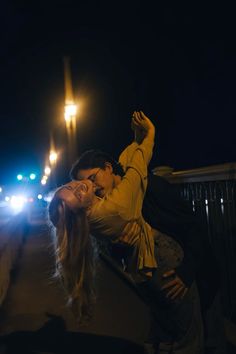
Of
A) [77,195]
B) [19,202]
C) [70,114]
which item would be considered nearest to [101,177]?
[77,195]

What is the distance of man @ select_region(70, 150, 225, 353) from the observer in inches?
104

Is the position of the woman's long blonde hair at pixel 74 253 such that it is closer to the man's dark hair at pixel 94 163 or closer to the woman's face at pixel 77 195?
the woman's face at pixel 77 195

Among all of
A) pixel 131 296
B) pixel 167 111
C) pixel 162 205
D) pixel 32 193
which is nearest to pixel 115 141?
pixel 167 111

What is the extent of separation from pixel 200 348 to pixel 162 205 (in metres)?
0.88

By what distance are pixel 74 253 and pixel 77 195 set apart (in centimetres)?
35

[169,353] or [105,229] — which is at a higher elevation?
[105,229]

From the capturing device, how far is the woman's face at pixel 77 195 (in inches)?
97.5

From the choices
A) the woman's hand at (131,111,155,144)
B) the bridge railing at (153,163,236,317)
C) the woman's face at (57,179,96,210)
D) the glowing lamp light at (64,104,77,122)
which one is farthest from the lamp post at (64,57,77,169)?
the woman's face at (57,179,96,210)

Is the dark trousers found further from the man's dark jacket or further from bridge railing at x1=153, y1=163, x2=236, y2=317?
bridge railing at x1=153, y1=163, x2=236, y2=317

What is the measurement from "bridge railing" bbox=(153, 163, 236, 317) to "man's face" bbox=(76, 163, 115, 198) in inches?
71.7

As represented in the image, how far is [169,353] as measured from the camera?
9.23 ft

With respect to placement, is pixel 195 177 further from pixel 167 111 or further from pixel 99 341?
pixel 167 111

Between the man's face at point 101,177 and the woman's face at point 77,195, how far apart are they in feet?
0.36

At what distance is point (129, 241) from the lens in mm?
2619
